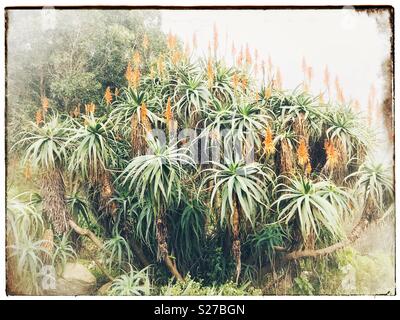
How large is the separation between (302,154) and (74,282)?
1.70 metres

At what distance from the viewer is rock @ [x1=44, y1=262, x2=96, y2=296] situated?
305 cm

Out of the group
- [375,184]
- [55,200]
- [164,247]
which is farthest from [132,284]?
[375,184]

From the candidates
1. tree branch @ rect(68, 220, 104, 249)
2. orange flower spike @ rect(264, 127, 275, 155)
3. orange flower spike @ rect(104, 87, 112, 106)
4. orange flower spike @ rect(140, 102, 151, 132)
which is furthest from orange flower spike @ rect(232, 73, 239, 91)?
tree branch @ rect(68, 220, 104, 249)

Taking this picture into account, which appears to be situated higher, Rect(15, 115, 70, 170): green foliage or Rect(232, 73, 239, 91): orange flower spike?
Rect(232, 73, 239, 91): orange flower spike

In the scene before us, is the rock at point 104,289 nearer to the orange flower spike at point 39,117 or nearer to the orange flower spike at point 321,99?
the orange flower spike at point 39,117

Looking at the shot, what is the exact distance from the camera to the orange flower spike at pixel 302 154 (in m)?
3.04

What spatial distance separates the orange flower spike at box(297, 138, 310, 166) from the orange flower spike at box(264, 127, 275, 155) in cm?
17

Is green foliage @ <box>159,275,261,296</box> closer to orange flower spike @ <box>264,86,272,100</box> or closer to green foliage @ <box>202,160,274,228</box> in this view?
green foliage @ <box>202,160,274,228</box>

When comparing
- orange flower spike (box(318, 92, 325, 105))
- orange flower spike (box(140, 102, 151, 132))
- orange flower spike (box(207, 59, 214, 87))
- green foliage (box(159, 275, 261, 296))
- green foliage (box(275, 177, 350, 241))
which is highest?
orange flower spike (box(207, 59, 214, 87))

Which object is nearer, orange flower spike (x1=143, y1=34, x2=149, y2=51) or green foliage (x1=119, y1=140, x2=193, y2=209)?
green foliage (x1=119, y1=140, x2=193, y2=209)

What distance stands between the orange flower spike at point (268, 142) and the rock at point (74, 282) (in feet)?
4.59

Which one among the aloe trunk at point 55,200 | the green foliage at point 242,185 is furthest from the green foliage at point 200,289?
the aloe trunk at point 55,200

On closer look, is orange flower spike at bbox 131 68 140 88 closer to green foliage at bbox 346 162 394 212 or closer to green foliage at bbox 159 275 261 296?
green foliage at bbox 159 275 261 296
